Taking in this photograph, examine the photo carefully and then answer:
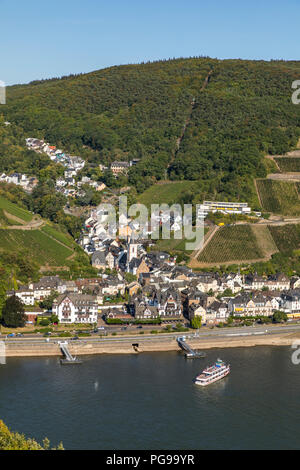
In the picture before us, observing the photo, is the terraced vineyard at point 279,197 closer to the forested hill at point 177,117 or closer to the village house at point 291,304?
the forested hill at point 177,117

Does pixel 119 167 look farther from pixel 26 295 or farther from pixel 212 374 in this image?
pixel 212 374

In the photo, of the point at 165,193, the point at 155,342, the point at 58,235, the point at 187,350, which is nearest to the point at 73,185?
the point at 165,193

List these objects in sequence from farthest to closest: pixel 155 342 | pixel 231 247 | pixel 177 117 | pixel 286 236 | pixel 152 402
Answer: pixel 177 117, pixel 286 236, pixel 231 247, pixel 155 342, pixel 152 402

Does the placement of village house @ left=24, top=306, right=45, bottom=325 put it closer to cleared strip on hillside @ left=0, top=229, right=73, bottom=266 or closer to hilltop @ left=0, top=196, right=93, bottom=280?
hilltop @ left=0, top=196, right=93, bottom=280

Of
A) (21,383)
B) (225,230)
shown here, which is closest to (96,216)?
(225,230)

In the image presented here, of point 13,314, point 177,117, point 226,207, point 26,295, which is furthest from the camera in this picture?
point 177,117

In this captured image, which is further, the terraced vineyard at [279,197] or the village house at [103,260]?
the terraced vineyard at [279,197]

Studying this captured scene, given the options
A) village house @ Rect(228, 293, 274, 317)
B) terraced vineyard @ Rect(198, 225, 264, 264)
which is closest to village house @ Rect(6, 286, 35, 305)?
village house @ Rect(228, 293, 274, 317)

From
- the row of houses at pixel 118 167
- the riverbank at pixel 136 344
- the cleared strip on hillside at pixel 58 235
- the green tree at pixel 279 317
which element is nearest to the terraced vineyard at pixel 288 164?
the row of houses at pixel 118 167
